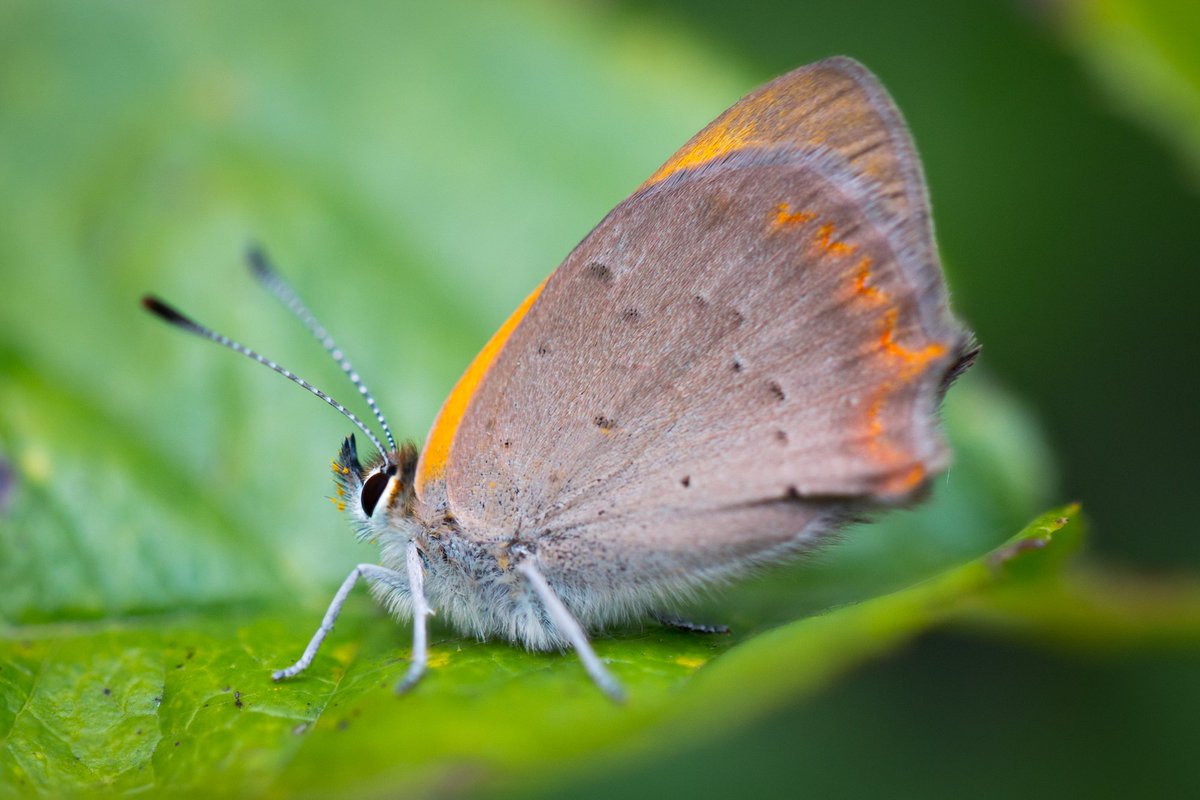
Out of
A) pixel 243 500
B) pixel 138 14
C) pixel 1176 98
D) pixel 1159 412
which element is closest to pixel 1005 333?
pixel 1159 412

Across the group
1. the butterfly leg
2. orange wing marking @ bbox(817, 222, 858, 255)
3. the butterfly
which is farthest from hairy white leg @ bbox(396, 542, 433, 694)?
orange wing marking @ bbox(817, 222, 858, 255)

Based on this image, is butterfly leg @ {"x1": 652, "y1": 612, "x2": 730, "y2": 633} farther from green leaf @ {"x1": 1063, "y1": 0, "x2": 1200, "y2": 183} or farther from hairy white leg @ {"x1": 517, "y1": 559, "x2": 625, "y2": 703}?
green leaf @ {"x1": 1063, "y1": 0, "x2": 1200, "y2": 183}

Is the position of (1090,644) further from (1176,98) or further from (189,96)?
(189,96)

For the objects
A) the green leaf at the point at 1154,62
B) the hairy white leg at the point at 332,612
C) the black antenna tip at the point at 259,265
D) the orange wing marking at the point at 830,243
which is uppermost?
the green leaf at the point at 1154,62

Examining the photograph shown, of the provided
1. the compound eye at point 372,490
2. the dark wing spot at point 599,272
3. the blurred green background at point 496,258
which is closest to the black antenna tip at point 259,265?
the blurred green background at point 496,258

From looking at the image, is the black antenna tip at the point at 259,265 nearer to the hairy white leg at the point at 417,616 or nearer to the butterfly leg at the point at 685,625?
the hairy white leg at the point at 417,616

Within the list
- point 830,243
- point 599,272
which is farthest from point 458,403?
point 830,243

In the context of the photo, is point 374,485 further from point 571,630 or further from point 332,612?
point 571,630
